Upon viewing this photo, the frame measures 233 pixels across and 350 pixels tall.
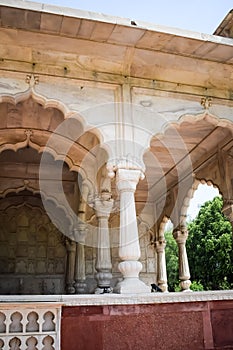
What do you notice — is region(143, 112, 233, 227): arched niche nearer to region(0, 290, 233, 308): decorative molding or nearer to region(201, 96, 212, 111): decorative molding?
region(201, 96, 212, 111): decorative molding

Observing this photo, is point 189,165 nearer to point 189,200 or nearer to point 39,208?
point 189,200

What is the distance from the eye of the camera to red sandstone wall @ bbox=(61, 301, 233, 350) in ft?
13.4

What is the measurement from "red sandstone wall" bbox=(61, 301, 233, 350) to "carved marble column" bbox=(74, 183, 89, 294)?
4157mm

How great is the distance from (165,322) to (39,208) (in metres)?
6.13

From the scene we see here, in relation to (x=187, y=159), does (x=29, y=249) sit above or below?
below

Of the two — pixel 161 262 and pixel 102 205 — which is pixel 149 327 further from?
pixel 161 262

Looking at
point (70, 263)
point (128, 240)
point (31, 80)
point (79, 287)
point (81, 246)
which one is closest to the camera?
point (128, 240)

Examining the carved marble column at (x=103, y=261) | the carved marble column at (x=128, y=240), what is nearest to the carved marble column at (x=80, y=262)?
the carved marble column at (x=103, y=261)

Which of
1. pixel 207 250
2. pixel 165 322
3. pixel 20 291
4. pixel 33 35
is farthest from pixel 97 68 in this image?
pixel 207 250

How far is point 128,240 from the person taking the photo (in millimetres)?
4820

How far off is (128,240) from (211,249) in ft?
47.2

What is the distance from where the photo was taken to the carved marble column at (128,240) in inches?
182

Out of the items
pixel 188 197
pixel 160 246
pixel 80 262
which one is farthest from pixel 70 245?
pixel 188 197

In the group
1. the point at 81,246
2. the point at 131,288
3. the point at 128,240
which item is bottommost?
the point at 131,288
